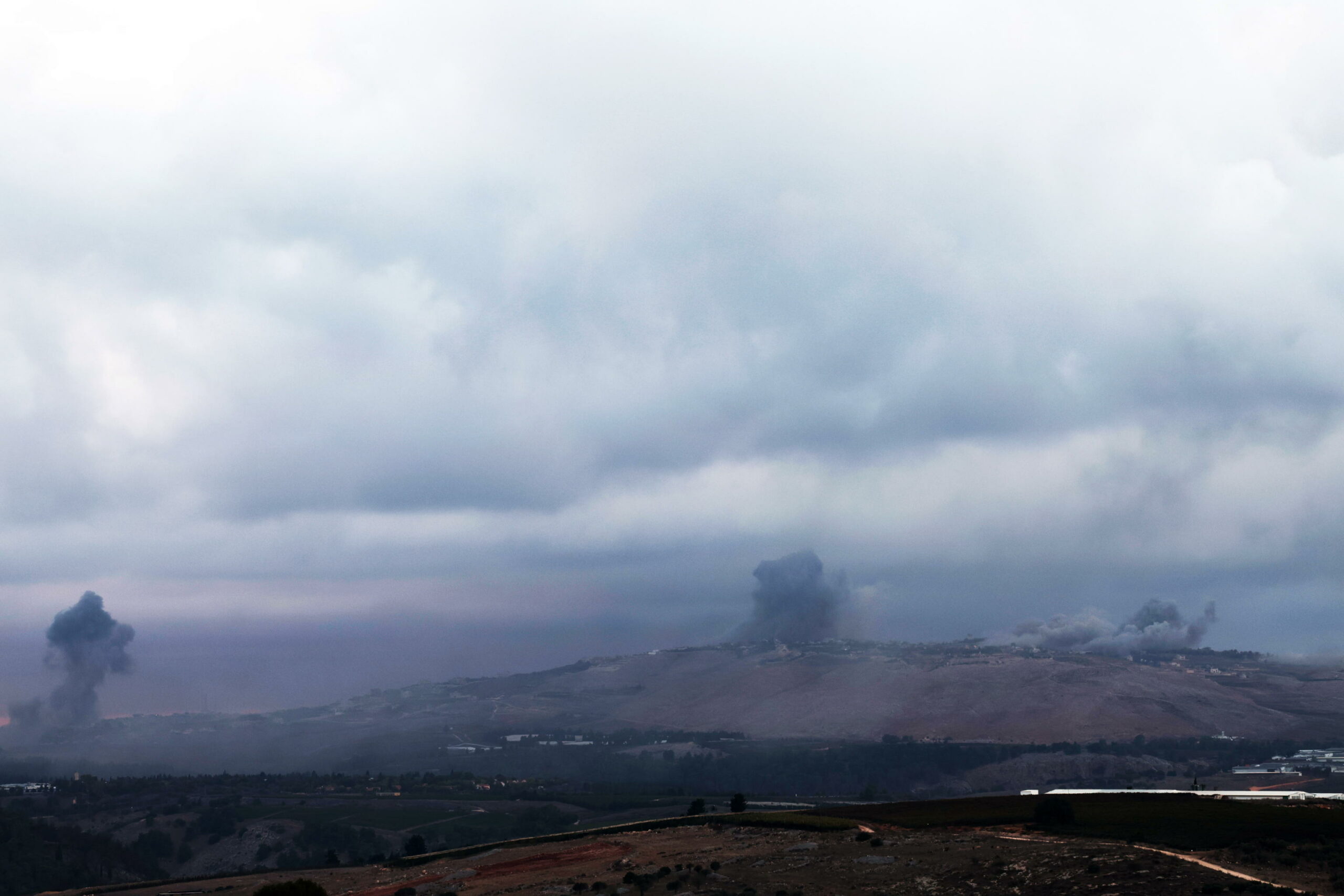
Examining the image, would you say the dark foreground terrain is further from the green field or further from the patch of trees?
the patch of trees

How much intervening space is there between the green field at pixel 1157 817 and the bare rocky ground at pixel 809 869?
3.68 meters

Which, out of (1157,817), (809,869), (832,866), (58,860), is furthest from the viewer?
(58,860)

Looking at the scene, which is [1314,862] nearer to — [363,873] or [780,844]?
[780,844]

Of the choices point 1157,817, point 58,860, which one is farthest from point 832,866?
point 58,860

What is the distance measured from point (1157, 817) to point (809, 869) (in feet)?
80.1

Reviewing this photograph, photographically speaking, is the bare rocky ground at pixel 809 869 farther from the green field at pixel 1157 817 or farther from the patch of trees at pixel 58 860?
the patch of trees at pixel 58 860

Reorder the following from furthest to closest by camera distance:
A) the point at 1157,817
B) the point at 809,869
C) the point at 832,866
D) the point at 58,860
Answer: the point at 58,860 → the point at 1157,817 → the point at 809,869 → the point at 832,866

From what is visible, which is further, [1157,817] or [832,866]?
[1157,817]

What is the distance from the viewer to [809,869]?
65.2 m

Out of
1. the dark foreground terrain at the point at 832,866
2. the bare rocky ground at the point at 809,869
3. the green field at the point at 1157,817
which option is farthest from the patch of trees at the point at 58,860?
the green field at the point at 1157,817

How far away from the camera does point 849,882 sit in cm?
6056

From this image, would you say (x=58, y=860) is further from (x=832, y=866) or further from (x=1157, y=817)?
(x=1157, y=817)

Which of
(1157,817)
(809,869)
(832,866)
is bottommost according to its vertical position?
(809,869)

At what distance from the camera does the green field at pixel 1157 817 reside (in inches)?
2398
